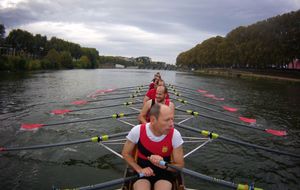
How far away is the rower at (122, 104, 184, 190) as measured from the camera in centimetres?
461

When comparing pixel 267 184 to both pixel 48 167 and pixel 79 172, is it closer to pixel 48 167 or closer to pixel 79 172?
pixel 79 172

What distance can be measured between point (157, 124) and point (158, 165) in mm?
703

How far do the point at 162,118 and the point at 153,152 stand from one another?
73cm

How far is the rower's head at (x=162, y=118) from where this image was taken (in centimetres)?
437

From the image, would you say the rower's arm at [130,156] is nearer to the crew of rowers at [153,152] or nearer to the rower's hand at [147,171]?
the crew of rowers at [153,152]

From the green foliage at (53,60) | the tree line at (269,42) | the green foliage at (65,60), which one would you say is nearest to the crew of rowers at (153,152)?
the tree line at (269,42)

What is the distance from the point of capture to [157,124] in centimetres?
446

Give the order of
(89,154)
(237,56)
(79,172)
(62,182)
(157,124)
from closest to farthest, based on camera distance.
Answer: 1. (157,124)
2. (62,182)
3. (79,172)
4. (89,154)
5. (237,56)

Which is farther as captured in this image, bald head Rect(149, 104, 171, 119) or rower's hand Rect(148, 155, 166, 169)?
rower's hand Rect(148, 155, 166, 169)

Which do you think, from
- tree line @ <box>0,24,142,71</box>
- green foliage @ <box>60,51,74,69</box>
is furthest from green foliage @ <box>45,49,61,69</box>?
green foliage @ <box>60,51,74,69</box>

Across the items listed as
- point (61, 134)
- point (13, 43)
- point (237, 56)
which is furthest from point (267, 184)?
point (13, 43)

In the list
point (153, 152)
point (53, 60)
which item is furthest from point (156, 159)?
point (53, 60)

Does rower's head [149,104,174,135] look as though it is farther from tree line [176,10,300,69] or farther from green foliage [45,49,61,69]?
green foliage [45,49,61,69]

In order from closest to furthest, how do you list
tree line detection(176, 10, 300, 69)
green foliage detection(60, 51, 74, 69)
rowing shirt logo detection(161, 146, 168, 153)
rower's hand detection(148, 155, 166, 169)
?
rower's hand detection(148, 155, 166, 169) → rowing shirt logo detection(161, 146, 168, 153) → tree line detection(176, 10, 300, 69) → green foliage detection(60, 51, 74, 69)
